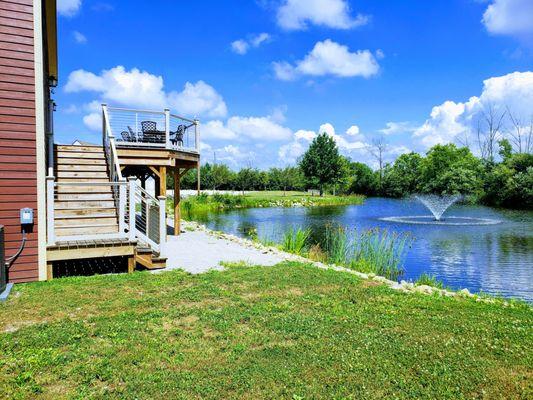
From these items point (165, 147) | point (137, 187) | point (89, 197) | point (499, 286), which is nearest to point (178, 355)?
point (137, 187)

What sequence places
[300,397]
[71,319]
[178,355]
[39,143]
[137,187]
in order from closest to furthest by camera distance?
[300,397]
[178,355]
[71,319]
[39,143]
[137,187]

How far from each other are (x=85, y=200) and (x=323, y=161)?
4386 centimetres

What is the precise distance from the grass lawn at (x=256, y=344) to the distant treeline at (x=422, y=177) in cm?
3592

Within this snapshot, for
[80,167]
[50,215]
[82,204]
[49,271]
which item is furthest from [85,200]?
[80,167]

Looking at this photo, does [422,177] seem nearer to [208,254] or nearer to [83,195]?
[208,254]

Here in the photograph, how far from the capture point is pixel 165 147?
11.5m

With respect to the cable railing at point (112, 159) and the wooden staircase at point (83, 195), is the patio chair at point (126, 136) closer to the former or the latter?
the cable railing at point (112, 159)

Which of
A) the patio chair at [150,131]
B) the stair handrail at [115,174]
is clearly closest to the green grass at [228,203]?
the patio chair at [150,131]

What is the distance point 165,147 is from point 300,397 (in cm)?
953

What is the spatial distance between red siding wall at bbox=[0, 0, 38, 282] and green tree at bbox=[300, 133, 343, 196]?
44.6 meters

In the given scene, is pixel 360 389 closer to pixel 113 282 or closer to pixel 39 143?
pixel 113 282

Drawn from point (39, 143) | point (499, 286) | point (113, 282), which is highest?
point (39, 143)

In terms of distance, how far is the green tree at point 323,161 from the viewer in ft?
164

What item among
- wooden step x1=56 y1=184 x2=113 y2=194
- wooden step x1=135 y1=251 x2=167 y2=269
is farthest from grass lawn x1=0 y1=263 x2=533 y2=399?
wooden step x1=56 y1=184 x2=113 y2=194
